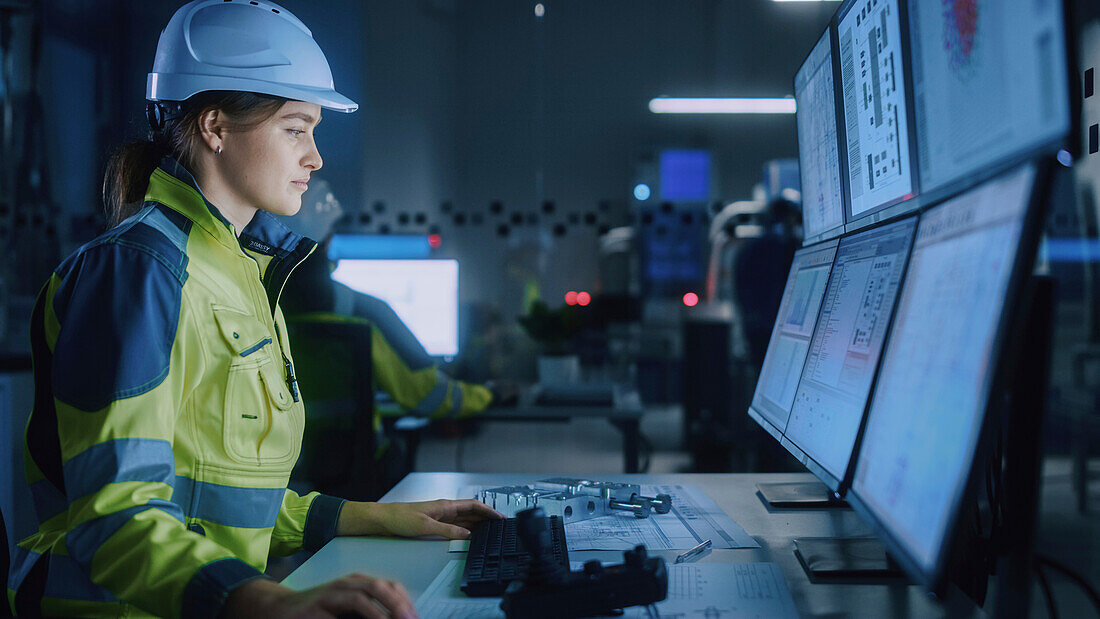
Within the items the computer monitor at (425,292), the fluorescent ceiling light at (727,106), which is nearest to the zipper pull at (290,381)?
the computer monitor at (425,292)

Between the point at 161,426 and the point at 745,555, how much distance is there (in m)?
0.72

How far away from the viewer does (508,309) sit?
14.1ft

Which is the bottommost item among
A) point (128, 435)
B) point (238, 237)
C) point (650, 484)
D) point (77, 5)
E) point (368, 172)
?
point (650, 484)

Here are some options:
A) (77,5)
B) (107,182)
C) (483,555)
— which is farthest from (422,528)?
(77,5)

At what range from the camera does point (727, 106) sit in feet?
14.2

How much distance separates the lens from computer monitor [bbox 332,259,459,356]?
307cm

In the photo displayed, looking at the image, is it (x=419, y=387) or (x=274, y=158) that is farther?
(x=419, y=387)

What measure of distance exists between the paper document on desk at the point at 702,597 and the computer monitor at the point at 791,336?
0.98ft

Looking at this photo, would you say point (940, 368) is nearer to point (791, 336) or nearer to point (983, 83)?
point (983, 83)

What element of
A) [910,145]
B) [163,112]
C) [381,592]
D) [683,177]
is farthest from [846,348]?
[683,177]

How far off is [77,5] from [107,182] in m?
3.91

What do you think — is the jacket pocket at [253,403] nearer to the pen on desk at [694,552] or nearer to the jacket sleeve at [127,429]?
the jacket sleeve at [127,429]

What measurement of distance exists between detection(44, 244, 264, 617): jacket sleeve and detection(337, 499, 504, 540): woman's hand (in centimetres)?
32

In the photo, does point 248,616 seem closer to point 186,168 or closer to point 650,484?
point 186,168
